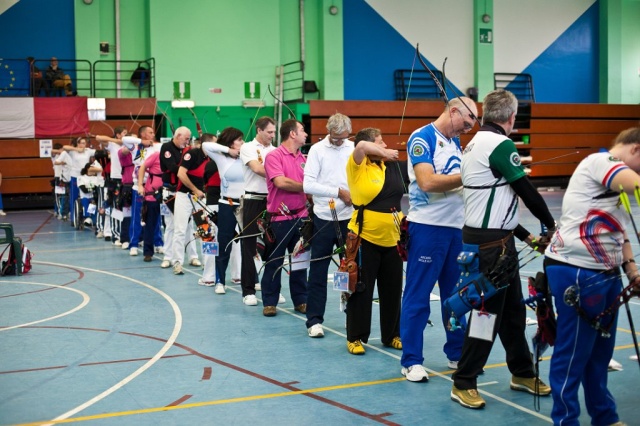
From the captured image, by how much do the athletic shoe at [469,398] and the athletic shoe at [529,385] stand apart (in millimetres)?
360

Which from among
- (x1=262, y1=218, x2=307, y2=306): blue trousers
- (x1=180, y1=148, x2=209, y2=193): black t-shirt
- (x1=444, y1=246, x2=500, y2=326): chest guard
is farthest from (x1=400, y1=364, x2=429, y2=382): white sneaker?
(x1=180, y1=148, x2=209, y2=193): black t-shirt

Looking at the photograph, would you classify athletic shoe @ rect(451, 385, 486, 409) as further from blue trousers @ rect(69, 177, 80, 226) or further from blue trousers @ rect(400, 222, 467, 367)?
blue trousers @ rect(69, 177, 80, 226)

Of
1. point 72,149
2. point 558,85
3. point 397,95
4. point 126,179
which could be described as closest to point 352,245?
point 126,179

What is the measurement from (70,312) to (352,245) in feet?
10.0

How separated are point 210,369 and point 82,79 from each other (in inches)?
676

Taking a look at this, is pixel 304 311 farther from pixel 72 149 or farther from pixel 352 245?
pixel 72 149

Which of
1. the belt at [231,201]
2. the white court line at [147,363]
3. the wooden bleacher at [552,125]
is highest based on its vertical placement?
the wooden bleacher at [552,125]

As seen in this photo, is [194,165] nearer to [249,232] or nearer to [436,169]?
[249,232]

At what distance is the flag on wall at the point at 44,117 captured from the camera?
2036 centimetres

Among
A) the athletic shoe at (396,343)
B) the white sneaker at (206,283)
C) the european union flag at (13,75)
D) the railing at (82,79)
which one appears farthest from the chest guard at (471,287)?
the european union flag at (13,75)

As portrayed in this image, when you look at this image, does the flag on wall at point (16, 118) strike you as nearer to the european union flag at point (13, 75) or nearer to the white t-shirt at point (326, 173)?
the european union flag at point (13, 75)

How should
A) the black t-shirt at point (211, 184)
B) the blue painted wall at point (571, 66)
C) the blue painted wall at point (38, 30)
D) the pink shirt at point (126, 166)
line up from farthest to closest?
1. the blue painted wall at point (571, 66)
2. the blue painted wall at point (38, 30)
3. the pink shirt at point (126, 166)
4. the black t-shirt at point (211, 184)

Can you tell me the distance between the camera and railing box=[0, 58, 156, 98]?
816 inches

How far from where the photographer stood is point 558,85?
2662 cm
